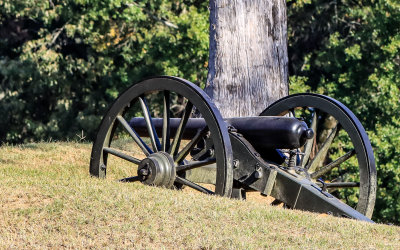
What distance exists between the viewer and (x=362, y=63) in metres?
25.0

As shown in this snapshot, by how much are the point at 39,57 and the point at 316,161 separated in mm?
19250

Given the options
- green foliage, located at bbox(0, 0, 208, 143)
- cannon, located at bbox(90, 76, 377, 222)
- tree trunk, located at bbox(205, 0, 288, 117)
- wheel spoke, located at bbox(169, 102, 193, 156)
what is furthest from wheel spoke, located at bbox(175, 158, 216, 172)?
green foliage, located at bbox(0, 0, 208, 143)

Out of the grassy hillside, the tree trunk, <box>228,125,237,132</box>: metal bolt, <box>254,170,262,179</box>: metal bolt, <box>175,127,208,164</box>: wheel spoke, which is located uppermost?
the tree trunk

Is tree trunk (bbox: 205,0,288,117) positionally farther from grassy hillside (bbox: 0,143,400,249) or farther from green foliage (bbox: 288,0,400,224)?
green foliage (bbox: 288,0,400,224)

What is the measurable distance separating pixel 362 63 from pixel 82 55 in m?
9.83

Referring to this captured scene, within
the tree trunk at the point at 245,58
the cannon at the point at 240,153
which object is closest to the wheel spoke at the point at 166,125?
→ the cannon at the point at 240,153

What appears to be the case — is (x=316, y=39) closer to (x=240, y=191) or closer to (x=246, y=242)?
(x=240, y=191)

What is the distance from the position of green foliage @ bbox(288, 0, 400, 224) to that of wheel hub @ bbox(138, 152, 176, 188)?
15274 mm

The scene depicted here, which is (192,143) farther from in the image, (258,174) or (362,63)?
(362,63)

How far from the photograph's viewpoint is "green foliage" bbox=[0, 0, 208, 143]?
2494 cm

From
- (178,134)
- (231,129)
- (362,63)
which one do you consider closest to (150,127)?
(178,134)

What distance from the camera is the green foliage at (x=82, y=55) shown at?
2494cm

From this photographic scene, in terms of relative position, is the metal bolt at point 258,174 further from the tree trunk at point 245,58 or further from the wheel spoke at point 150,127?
the tree trunk at point 245,58

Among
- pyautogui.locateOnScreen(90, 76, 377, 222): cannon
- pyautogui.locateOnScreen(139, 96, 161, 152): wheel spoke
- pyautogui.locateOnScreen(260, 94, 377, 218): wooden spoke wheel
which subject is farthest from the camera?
pyautogui.locateOnScreen(139, 96, 161, 152): wheel spoke
